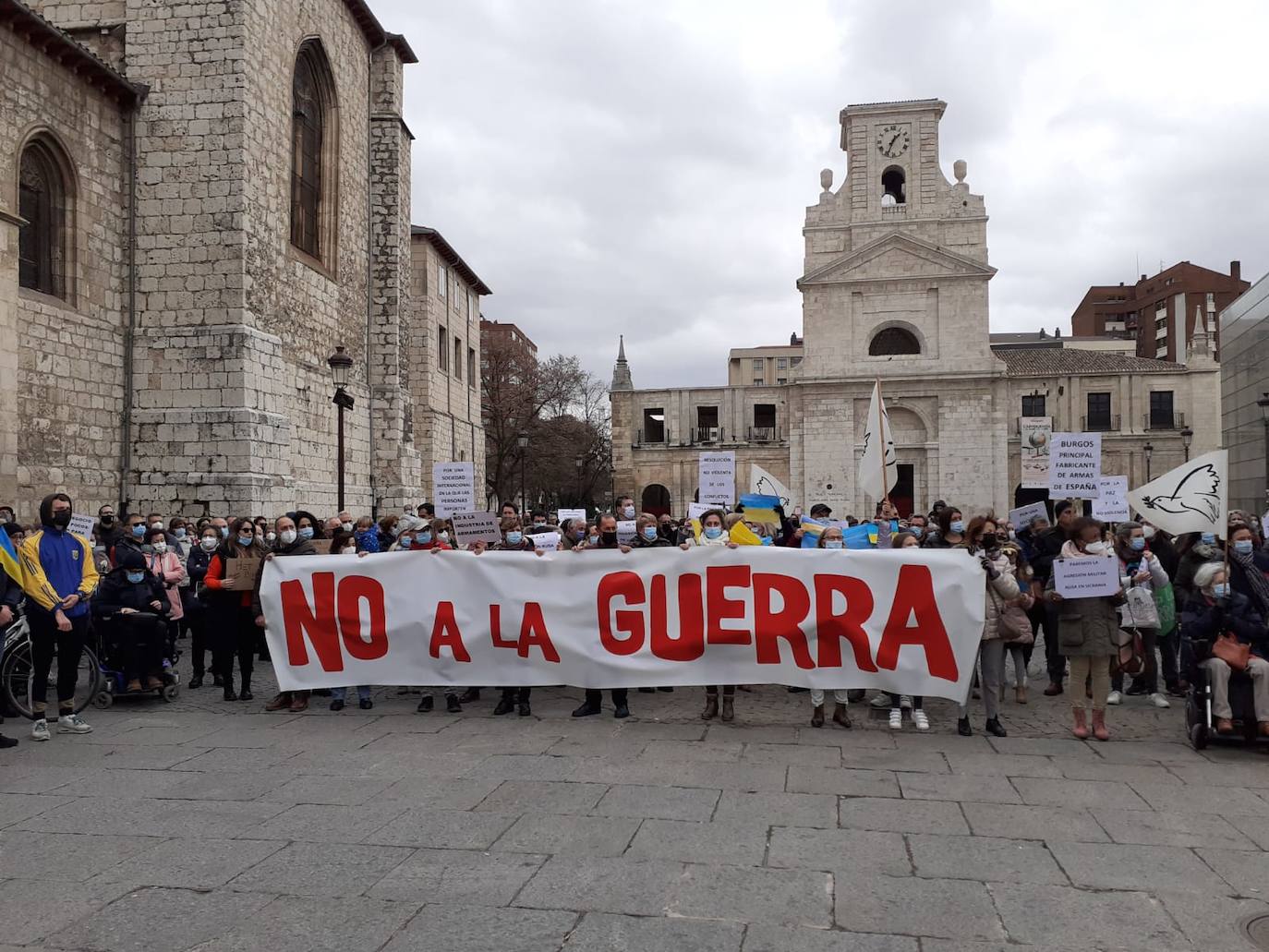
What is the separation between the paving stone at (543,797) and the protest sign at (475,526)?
12.6ft

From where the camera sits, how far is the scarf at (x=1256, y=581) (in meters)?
7.15

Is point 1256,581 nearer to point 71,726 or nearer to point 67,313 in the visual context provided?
point 71,726

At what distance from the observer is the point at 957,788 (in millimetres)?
6082

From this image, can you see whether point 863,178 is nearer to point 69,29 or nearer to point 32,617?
point 69,29

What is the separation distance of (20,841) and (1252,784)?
290 inches

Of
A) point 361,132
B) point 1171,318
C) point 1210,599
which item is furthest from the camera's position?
point 1171,318

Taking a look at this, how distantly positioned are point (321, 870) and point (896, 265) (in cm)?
4981

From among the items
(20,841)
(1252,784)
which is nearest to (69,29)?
(20,841)

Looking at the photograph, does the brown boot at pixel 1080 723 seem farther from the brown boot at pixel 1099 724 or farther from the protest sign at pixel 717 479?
the protest sign at pixel 717 479

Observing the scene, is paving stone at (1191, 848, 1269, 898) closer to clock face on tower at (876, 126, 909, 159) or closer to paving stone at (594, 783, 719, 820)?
paving stone at (594, 783, 719, 820)

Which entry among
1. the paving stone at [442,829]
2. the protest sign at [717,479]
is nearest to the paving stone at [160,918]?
the paving stone at [442,829]

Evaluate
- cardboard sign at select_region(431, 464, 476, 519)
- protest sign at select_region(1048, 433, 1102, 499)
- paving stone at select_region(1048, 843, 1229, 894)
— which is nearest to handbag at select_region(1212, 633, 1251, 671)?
paving stone at select_region(1048, 843, 1229, 894)

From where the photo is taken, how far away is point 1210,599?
7.24 metres

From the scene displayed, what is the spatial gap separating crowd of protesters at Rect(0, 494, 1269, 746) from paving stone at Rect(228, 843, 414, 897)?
3.50m
